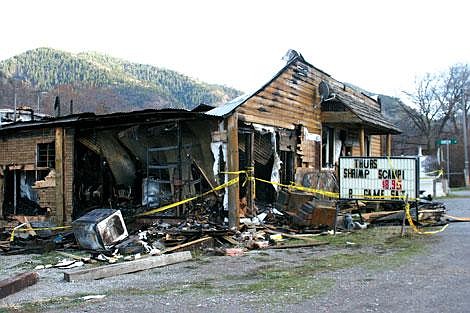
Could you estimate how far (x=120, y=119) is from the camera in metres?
14.6

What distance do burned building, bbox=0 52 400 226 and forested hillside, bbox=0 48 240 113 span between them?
55293mm

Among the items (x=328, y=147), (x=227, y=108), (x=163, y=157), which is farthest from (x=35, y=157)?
(x=328, y=147)

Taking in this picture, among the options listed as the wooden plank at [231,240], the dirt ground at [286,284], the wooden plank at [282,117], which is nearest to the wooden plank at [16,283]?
the dirt ground at [286,284]

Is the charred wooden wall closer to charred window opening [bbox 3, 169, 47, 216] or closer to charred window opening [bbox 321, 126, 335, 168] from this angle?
charred window opening [bbox 3, 169, 47, 216]

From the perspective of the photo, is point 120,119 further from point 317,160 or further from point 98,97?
point 98,97

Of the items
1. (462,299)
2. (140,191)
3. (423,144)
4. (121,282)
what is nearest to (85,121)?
(140,191)

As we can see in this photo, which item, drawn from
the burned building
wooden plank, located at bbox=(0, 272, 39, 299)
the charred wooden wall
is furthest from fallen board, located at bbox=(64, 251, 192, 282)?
the charred wooden wall

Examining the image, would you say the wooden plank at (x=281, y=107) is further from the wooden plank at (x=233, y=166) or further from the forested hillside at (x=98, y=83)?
the forested hillside at (x=98, y=83)

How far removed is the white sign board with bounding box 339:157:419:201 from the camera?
13.1 meters

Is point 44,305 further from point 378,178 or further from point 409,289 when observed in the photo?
point 378,178

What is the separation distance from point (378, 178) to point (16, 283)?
8.84 meters

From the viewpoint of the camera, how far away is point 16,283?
8.13 m

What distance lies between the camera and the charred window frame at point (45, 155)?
16.0 m

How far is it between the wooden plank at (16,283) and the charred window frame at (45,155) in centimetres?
764
